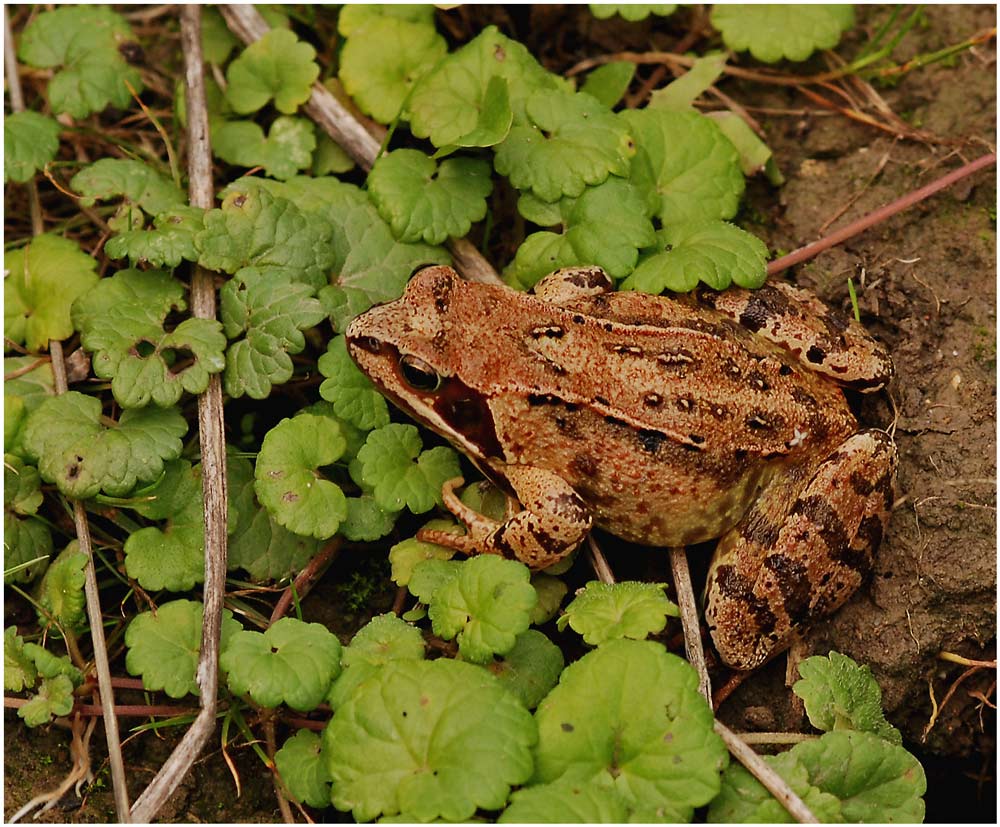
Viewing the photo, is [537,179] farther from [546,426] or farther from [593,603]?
[593,603]

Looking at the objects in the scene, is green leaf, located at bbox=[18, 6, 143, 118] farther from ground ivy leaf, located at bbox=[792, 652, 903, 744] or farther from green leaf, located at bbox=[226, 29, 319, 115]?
ground ivy leaf, located at bbox=[792, 652, 903, 744]

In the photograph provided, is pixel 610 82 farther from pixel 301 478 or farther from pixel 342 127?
pixel 301 478

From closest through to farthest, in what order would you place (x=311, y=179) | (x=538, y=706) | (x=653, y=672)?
(x=653, y=672), (x=538, y=706), (x=311, y=179)

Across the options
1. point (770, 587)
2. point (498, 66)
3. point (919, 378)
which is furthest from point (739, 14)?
point (770, 587)

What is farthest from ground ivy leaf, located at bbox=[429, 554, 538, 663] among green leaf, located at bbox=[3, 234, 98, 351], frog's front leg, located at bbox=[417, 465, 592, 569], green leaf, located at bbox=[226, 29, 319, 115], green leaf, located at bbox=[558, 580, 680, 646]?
green leaf, located at bbox=[226, 29, 319, 115]

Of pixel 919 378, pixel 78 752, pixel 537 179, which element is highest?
pixel 537 179
